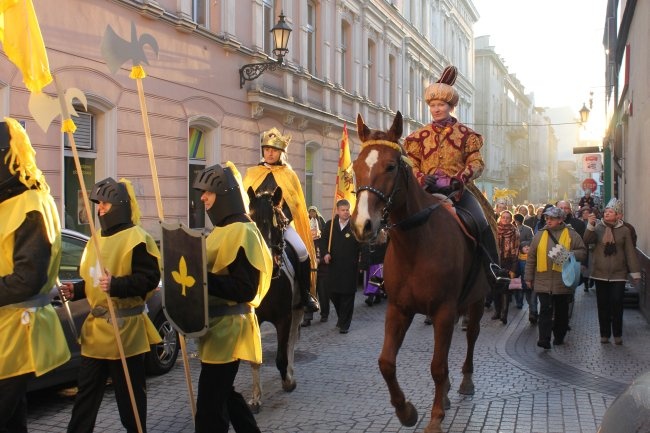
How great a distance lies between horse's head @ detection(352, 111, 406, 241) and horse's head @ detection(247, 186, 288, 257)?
5.02 ft

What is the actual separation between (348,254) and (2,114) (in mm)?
5717

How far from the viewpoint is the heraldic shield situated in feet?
13.7

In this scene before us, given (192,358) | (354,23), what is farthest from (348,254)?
(354,23)

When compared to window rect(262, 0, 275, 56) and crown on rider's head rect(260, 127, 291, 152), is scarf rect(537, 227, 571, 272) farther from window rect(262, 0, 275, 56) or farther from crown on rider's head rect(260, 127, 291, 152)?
window rect(262, 0, 275, 56)

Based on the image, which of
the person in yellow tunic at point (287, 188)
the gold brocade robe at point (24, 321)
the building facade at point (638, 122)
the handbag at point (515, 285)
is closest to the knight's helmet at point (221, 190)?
the gold brocade robe at point (24, 321)

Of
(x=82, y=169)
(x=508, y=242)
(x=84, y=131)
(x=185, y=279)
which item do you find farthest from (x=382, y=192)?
(x=84, y=131)

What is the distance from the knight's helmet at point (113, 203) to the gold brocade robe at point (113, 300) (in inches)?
3.2

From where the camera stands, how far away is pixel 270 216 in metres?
6.58

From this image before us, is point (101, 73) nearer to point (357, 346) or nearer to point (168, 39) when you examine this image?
point (168, 39)

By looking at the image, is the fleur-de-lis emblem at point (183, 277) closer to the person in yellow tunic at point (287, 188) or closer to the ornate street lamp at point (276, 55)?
the person in yellow tunic at point (287, 188)

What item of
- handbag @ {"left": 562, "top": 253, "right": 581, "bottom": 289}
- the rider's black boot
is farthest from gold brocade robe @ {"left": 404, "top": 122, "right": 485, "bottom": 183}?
handbag @ {"left": 562, "top": 253, "right": 581, "bottom": 289}

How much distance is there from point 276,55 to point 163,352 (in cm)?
1067

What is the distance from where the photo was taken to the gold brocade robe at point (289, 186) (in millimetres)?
7293

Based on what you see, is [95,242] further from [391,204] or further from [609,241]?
[609,241]
